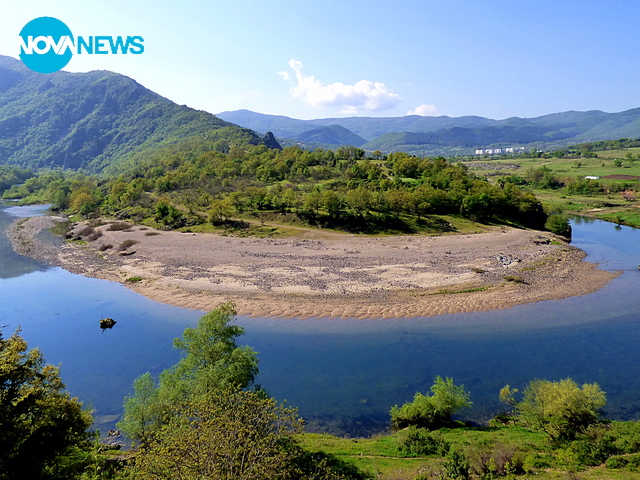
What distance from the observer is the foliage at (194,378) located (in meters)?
21.8

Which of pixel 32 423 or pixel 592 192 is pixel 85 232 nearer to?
pixel 32 423

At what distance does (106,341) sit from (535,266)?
227 feet

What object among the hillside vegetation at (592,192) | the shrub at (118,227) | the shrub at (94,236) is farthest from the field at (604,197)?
the shrub at (94,236)

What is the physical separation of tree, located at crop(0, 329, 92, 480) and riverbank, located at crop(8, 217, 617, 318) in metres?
30.7

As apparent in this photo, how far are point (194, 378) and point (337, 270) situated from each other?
4120cm

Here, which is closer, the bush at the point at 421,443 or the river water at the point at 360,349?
the bush at the point at 421,443

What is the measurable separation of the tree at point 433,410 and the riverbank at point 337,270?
20301 mm

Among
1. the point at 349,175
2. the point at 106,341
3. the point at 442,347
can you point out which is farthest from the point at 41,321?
the point at 349,175

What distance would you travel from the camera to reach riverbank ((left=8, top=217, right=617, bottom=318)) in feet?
166

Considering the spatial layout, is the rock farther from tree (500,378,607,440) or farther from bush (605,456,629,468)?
bush (605,456,629,468)

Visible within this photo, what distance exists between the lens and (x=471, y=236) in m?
86.9

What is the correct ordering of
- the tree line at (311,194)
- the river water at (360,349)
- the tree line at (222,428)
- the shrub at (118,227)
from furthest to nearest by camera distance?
the shrub at (118,227) < the tree line at (311,194) < the river water at (360,349) < the tree line at (222,428)

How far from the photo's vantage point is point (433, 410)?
2578cm

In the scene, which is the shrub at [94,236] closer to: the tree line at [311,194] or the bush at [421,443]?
the tree line at [311,194]
